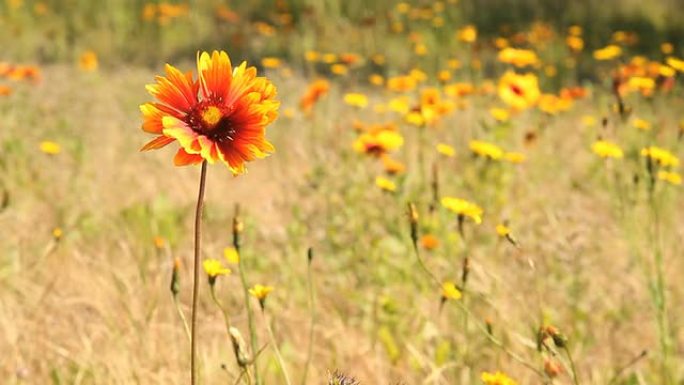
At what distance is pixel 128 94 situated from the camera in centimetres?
436

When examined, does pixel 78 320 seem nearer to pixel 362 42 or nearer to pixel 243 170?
pixel 243 170

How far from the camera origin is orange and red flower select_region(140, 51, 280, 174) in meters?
0.95

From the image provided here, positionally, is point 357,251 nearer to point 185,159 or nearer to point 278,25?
point 185,159

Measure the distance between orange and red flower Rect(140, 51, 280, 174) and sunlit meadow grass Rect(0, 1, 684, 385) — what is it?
0.98 feet

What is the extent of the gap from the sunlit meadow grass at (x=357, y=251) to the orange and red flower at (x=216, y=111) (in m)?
0.30

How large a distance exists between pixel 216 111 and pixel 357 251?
1421 millimetres

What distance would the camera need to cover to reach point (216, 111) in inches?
39.0

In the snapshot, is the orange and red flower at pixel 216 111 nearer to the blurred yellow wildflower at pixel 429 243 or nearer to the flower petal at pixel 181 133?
the flower petal at pixel 181 133

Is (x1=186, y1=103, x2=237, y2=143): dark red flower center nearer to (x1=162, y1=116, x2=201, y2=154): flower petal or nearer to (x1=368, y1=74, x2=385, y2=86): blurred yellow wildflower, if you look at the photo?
(x1=162, y1=116, x2=201, y2=154): flower petal

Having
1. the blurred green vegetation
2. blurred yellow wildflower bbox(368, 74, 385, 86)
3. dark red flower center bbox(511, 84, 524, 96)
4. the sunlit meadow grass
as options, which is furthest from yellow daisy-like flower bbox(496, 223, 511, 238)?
the blurred green vegetation

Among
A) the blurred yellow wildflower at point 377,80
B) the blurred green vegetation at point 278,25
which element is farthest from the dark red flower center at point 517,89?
the blurred green vegetation at point 278,25

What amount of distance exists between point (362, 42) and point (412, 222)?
462 centimetres

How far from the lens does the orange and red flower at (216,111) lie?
0.95 metres

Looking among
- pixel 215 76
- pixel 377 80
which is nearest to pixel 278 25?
pixel 377 80
